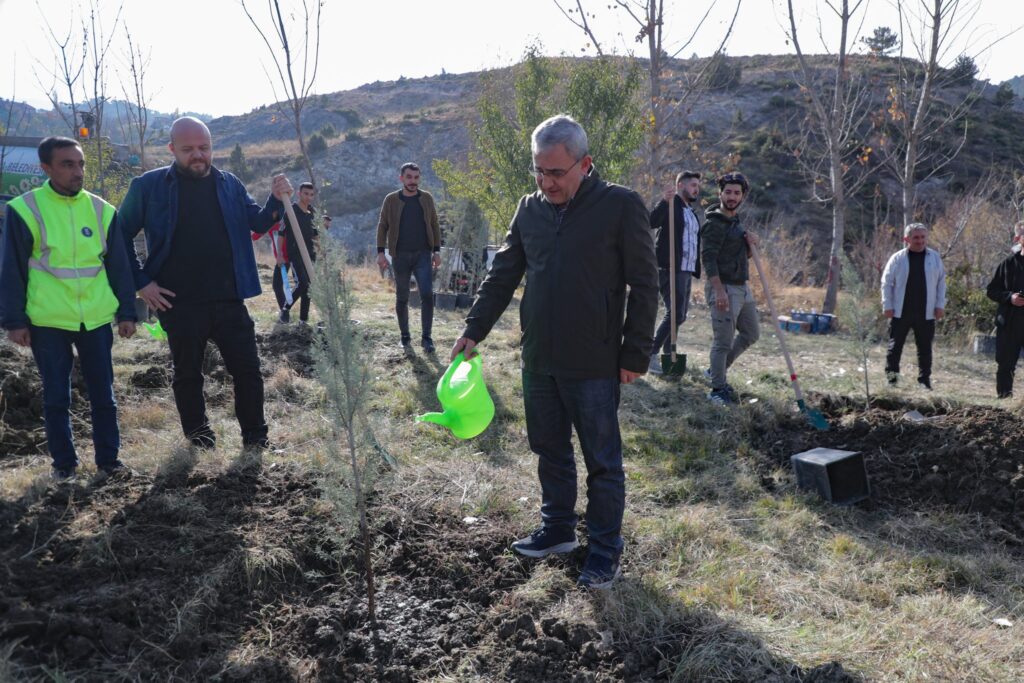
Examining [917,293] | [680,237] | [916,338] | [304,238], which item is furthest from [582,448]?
[304,238]

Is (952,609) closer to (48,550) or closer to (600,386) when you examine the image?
(600,386)

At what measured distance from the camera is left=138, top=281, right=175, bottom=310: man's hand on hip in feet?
12.5

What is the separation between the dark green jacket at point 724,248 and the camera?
5.81m

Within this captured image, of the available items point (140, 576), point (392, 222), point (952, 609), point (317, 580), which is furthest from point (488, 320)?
point (392, 222)

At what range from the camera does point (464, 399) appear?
134 inches

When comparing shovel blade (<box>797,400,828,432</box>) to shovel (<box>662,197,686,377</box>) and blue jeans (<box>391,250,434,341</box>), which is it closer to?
shovel (<box>662,197,686,377</box>)

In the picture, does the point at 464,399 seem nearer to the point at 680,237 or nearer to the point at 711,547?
the point at 711,547

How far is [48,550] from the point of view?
2.89m

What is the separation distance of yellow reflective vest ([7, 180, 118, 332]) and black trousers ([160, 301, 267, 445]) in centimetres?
36

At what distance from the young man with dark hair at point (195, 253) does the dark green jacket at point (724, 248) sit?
3.39m

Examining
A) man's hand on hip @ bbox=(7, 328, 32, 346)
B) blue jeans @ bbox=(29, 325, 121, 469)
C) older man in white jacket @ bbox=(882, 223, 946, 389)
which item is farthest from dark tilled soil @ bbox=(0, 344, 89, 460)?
older man in white jacket @ bbox=(882, 223, 946, 389)

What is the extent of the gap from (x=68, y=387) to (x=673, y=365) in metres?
4.99

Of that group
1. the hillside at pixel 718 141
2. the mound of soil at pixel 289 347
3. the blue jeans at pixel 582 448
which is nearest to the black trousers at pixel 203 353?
the blue jeans at pixel 582 448

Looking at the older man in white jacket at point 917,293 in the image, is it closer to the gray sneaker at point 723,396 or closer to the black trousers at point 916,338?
the black trousers at point 916,338
